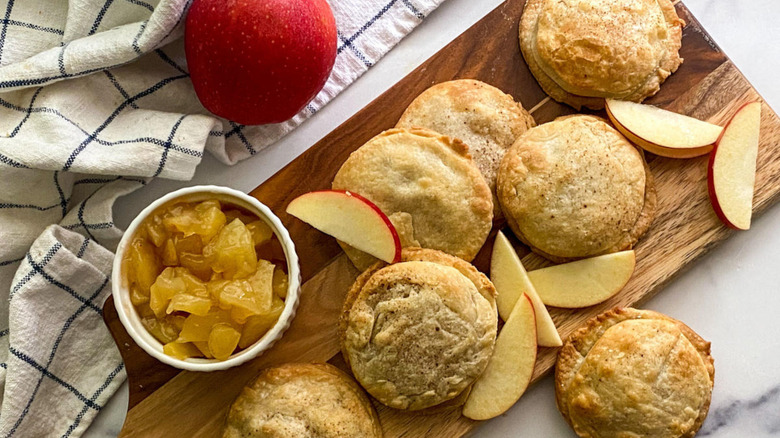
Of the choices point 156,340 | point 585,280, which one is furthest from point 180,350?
point 585,280

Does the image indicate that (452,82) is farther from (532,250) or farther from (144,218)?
(144,218)

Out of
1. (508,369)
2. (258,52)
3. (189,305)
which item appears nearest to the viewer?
(189,305)

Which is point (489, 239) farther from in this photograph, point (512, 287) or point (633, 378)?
point (633, 378)

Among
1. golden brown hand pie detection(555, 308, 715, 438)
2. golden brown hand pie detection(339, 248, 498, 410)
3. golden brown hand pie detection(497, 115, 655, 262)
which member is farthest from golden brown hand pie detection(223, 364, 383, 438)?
golden brown hand pie detection(497, 115, 655, 262)

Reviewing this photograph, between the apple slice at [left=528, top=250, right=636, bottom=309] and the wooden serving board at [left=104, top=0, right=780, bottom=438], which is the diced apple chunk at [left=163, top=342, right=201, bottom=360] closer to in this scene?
the wooden serving board at [left=104, top=0, right=780, bottom=438]

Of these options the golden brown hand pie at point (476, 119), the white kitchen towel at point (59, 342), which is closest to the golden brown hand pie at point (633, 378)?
the golden brown hand pie at point (476, 119)

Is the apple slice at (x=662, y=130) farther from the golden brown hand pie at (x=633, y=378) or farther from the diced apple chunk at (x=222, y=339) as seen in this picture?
the diced apple chunk at (x=222, y=339)
